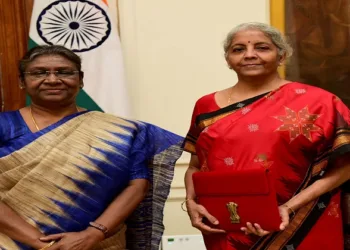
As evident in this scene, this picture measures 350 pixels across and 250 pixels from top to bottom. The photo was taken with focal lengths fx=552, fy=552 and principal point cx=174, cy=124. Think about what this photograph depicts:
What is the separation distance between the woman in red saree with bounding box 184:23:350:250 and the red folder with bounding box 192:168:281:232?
32 mm

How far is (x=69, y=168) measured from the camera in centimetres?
191

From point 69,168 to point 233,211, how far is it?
0.58 metres

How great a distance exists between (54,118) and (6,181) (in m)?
0.29

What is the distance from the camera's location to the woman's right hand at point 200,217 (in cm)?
188

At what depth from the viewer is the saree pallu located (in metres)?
1.89

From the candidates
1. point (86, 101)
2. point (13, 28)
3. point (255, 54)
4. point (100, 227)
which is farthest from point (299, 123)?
point (13, 28)

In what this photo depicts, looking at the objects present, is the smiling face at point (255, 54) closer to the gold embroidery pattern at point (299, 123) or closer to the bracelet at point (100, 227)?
the gold embroidery pattern at point (299, 123)

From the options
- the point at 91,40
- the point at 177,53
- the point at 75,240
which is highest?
the point at 91,40

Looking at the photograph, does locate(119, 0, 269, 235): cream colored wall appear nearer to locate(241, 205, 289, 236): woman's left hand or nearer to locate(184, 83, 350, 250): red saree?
locate(184, 83, 350, 250): red saree

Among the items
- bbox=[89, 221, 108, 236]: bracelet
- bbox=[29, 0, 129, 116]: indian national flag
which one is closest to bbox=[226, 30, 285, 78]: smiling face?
bbox=[89, 221, 108, 236]: bracelet

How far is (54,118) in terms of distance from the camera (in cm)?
205

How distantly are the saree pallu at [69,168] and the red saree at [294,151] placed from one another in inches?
13.8

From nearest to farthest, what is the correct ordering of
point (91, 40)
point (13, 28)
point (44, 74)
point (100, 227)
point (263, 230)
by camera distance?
point (263, 230) → point (100, 227) → point (44, 74) → point (91, 40) → point (13, 28)

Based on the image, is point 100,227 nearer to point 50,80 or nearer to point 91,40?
point 50,80
